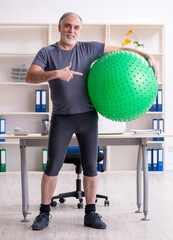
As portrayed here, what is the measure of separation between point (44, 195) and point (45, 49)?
101 cm

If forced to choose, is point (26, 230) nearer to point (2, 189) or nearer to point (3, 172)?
point (2, 189)

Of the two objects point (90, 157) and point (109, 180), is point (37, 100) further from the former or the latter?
point (90, 157)

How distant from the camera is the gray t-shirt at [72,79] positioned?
133 inches

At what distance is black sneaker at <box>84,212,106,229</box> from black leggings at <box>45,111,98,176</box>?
0.37 meters

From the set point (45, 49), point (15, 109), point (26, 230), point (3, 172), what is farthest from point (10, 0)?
point (26, 230)

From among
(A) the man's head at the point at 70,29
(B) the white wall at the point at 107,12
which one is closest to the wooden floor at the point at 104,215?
(A) the man's head at the point at 70,29

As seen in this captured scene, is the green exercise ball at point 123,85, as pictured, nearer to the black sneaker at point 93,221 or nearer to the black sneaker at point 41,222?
the black sneaker at point 93,221

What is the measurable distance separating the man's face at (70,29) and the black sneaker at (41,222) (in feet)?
3.97

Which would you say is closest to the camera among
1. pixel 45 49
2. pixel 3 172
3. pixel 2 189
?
pixel 45 49

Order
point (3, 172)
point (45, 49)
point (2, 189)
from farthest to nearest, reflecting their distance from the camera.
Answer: point (3, 172) → point (2, 189) → point (45, 49)

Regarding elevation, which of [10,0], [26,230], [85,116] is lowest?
[26,230]

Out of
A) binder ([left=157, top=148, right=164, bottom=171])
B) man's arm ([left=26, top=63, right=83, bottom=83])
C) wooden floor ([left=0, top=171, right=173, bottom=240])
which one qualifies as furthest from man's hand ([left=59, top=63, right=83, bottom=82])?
binder ([left=157, top=148, right=164, bottom=171])

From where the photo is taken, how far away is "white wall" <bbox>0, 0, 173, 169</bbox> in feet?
22.1

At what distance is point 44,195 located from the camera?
3.56 m
